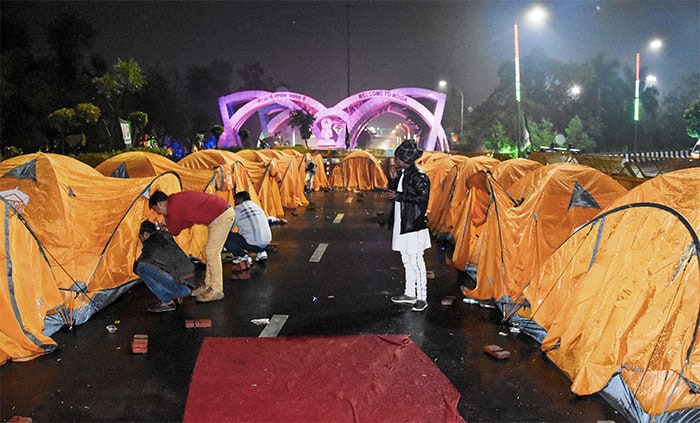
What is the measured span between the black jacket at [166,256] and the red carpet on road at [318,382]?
4.05 ft

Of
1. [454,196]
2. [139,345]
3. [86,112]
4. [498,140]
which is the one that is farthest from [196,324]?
[498,140]

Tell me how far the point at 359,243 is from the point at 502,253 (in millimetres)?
4694

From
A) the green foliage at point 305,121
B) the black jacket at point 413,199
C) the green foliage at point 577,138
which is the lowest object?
the black jacket at point 413,199

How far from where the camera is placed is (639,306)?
4.06 meters

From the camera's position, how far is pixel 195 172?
9.40m

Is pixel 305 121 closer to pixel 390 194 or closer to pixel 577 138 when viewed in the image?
pixel 577 138

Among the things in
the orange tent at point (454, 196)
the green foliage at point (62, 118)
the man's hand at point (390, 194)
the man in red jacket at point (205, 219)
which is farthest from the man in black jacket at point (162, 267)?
the green foliage at point (62, 118)

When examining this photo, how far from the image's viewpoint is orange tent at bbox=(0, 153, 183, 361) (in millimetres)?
4949

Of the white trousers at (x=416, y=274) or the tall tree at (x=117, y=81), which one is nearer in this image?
the white trousers at (x=416, y=274)

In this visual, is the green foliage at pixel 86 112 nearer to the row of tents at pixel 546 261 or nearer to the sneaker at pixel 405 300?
the row of tents at pixel 546 261

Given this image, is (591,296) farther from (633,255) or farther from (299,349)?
(299,349)

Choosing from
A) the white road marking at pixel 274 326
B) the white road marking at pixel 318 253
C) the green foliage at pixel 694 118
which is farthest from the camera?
the green foliage at pixel 694 118

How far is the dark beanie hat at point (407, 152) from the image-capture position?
20.6 feet

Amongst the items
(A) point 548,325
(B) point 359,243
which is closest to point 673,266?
(A) point 548,325
